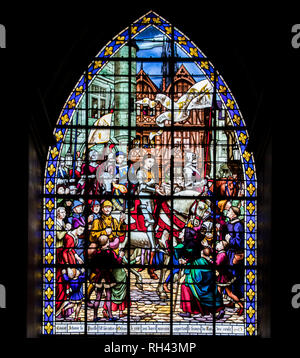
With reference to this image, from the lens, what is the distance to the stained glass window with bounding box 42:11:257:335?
14141 mm

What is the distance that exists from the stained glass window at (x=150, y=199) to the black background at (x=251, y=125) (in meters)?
0.67

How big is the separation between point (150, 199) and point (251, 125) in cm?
178

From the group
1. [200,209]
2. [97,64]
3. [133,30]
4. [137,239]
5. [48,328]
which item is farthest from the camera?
[133,30]

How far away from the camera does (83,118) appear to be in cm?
1472

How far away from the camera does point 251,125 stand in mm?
14258

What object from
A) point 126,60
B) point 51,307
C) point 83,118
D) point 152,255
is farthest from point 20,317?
point 126,60

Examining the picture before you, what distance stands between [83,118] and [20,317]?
3.39 metres

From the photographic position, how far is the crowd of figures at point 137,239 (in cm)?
1418

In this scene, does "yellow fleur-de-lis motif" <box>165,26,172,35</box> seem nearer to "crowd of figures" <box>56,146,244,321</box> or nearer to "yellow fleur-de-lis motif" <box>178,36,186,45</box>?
"yellow fleur-de-lis motif" <box>178,36,186,45</box>

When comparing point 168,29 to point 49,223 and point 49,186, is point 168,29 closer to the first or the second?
point 49,186

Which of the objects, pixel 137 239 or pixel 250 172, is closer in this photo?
pixel 137 239

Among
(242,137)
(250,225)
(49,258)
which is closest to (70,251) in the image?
(49,258)

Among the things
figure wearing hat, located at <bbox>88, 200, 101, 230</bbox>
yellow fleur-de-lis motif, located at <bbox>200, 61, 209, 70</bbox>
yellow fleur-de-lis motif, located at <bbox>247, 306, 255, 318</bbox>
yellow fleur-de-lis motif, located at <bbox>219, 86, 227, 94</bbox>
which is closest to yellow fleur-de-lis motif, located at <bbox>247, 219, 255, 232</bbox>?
yellow fleur-de-lis motif, located at <bbox>247, 306, 255, 318</bbox>

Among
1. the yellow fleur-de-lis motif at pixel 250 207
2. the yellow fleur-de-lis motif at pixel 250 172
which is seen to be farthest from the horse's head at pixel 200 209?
the yellow fleur-de-lis motif at pixel 250 172
